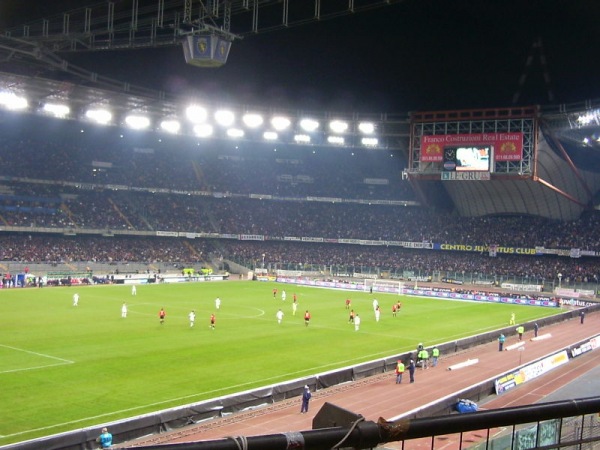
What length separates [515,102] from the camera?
67.6 meters

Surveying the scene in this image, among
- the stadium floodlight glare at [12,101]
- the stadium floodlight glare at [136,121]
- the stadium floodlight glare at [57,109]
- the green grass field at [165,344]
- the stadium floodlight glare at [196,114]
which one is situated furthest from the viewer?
the stadium floodlight glare at [136,121]

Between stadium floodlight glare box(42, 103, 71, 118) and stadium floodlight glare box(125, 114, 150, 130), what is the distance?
7.87 meters

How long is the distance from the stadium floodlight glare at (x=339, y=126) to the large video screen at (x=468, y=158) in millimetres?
19228

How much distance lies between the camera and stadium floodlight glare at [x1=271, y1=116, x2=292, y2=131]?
84.6 m

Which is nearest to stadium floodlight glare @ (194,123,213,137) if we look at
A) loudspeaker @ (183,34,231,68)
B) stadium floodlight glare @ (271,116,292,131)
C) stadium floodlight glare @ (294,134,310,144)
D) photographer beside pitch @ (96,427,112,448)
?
stadium floodlight glare @ (271,116,292,131)

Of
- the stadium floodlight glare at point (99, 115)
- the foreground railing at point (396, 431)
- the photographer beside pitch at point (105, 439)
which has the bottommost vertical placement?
the photographer beside pitch at point (105, 439)

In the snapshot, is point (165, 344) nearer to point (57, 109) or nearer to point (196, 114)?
point (57, 109)

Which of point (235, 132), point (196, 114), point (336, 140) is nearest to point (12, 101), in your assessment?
point (196, 114)

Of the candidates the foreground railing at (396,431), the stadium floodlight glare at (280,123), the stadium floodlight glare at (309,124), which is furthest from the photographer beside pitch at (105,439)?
the stadium floodlight glare at (309,124)

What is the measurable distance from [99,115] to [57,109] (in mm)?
5325

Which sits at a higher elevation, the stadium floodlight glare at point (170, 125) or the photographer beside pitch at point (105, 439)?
the stadium floodlight glare at point (170, 125)

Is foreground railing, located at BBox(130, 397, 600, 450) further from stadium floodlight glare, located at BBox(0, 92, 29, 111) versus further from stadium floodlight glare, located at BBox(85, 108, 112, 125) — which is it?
stadium floodlight glare, located at BBox(85, 108, 112, 125)

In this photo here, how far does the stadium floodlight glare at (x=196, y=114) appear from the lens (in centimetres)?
7827

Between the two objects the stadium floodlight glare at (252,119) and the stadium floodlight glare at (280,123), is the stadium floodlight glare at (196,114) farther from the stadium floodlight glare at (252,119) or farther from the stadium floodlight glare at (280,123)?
the stadium floodlight glare at (280,123)
